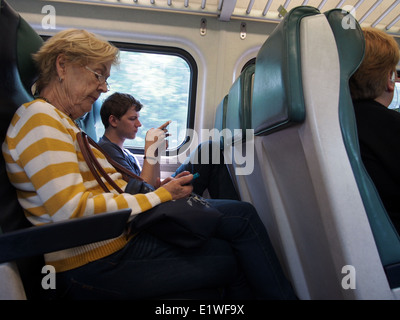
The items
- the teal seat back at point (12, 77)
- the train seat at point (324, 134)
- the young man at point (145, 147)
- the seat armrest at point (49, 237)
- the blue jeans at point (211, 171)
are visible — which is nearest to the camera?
the seat armrest at point (49, 237)

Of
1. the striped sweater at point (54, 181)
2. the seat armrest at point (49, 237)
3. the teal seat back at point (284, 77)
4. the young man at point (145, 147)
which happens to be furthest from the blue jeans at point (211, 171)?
the seat armrest at point (49, 237)

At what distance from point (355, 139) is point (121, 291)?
2.85 feet

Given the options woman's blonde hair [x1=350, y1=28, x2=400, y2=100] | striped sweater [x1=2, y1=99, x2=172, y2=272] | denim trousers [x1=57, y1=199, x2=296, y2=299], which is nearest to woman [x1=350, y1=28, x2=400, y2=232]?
woman's blonde hair [x1=350, y1=28, x2=400, y2=100]

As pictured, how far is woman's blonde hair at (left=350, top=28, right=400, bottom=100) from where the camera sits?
1159 mm

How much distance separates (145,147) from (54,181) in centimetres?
108

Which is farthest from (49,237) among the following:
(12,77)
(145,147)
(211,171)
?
(211,171)

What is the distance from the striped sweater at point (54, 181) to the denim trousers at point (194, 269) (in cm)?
5

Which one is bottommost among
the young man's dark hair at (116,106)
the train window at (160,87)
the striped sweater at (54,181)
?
the striped sweater at (54,181)

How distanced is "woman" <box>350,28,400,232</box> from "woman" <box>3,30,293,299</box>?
49 cm

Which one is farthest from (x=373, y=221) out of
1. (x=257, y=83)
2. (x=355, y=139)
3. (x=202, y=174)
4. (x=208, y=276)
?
(x=202, y=174)

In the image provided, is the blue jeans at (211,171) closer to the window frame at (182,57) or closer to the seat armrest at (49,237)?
the window frame at (182,57)

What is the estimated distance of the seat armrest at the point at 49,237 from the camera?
27.9 inches

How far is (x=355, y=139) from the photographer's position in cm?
89

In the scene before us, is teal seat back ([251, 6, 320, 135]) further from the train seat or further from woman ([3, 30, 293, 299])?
woman ([3, 30, 293, 299])
